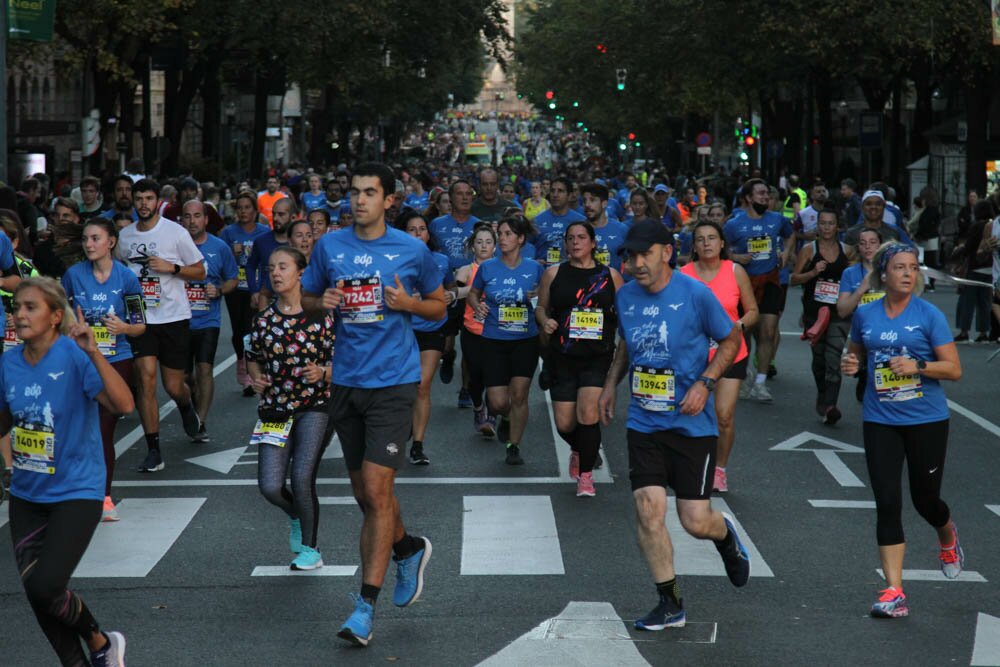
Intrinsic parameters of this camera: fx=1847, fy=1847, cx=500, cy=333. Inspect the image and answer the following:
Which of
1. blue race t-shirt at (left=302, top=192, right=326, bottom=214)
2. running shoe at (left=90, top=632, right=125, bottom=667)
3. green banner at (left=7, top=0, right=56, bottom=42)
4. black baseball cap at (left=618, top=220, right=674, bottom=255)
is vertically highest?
green banner at (left=7, top=0, right=56, bottom=42)

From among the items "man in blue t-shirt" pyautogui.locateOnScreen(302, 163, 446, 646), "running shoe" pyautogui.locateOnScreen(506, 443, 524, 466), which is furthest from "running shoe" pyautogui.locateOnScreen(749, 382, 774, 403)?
"man in blue t-shirt" pyautogui.locateOnScreen(302, 163, 446, 646)

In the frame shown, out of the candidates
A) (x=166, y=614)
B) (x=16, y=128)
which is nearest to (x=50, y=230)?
(x=166, y=614)

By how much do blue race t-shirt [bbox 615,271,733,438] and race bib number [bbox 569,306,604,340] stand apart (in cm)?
323

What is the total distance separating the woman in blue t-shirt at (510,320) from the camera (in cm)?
1243

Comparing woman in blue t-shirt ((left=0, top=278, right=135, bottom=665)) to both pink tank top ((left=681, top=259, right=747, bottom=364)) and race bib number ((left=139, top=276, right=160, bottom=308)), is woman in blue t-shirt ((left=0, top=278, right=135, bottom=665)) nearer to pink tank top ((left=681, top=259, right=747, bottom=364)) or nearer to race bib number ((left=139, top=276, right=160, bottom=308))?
pink tank top ((left=681, top=259, right=747, bottom=364))

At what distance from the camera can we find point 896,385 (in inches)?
319

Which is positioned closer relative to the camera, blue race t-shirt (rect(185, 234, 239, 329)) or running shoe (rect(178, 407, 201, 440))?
running shoe (rect(178, 407, 201, 440))

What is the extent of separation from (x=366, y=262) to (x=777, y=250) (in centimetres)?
915

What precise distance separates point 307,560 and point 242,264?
7.74 m

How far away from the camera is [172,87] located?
1658 inches

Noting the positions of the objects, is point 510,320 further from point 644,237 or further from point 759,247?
point 644,237

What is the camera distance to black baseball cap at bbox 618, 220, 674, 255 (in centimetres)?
795

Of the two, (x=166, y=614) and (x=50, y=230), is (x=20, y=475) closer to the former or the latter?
(x=166, y=614)

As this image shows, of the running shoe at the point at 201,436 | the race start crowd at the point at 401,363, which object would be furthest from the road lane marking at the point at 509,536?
the running shoe at the point at 201,436
